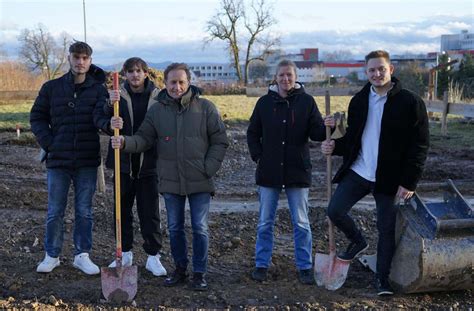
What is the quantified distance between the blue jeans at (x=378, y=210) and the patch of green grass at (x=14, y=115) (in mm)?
13924

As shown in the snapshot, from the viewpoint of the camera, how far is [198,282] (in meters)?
→ 4.88

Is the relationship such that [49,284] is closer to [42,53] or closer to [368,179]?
[368,179]

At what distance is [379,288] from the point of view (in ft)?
15.6

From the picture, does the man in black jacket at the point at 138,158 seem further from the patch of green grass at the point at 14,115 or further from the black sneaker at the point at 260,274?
the patch of green grass at the point at 14,115

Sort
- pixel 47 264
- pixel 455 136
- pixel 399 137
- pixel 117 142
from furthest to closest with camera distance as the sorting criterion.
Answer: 1. pixel 455 136
2. pixel 47 264
3. pixel 117 142
4. pixel 399 137

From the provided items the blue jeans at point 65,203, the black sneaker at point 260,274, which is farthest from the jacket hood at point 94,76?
the black sneaker at point 260,274

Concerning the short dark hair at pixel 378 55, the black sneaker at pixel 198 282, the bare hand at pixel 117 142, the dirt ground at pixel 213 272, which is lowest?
the dirt ground at pixel 213 272

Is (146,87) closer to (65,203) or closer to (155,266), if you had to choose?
(65,203)

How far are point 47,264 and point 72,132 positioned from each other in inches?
48.7

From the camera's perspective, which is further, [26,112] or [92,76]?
[26,112]

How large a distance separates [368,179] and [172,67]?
1856 millimetres

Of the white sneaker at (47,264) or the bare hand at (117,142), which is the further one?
the white sneaker at (47,264)

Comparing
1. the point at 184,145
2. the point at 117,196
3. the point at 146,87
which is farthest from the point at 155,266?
the point at 146,87

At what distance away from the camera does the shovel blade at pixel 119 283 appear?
463cm
